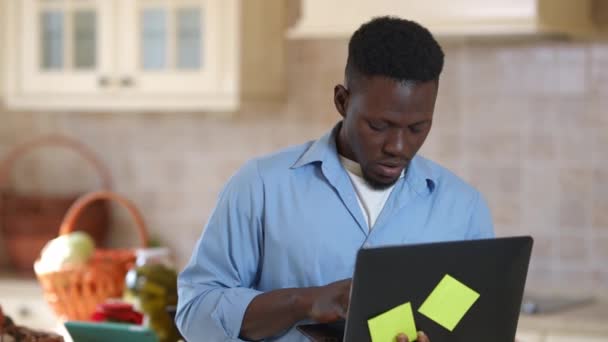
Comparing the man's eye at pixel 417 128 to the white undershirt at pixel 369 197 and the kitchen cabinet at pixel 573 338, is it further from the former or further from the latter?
the kitchen cabinet at pixel 573 338

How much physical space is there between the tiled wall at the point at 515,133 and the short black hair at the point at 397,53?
1.90 meters

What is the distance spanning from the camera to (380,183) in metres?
1.86

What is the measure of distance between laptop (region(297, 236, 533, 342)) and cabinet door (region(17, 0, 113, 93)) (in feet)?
7.55

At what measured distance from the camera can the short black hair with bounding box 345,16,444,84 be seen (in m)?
1.76

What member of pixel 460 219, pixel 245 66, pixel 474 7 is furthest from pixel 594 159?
pixel 460 219

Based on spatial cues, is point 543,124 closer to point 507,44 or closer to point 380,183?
point 507,44

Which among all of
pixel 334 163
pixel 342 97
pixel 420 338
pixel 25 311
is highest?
pixel 342 97

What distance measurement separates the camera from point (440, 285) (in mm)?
1666

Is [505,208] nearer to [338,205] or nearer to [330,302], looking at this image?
[338,205]

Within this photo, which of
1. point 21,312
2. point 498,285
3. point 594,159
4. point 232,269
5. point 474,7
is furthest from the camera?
point 21,312

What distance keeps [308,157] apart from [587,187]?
193 centimetres

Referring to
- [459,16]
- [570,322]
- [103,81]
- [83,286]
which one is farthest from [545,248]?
[103,81]

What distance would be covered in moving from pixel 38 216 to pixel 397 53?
265 centimetres

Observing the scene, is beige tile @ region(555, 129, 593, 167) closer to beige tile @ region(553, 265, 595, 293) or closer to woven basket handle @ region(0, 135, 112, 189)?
beige tile @ region(553, 265, 595, 293)
